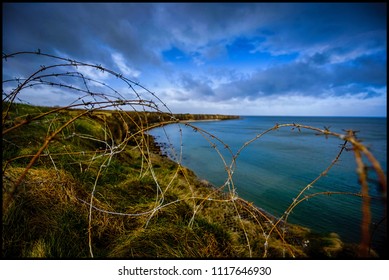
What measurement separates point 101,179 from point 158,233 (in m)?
1.84

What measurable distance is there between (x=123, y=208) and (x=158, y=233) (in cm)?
86

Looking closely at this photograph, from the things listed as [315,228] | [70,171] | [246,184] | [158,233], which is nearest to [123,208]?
[158,233]

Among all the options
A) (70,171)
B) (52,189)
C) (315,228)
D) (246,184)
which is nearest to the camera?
(52,189)

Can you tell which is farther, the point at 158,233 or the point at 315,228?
the point at 315,228

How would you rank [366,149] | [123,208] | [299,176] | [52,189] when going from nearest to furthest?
[366,149] → [52,189] → [123,208] → [299,176]

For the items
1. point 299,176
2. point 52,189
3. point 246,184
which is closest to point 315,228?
point 246,184

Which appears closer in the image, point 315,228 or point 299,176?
point 315,228
